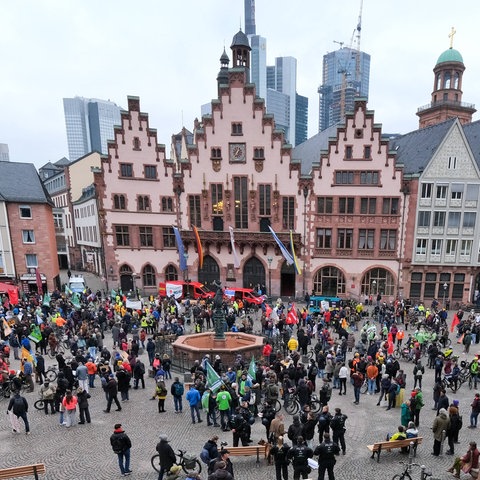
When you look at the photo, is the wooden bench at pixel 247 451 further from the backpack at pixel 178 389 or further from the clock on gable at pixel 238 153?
the clock on gable at pixel 238 153

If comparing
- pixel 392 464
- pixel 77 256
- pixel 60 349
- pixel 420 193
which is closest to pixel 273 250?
pixel 420 193

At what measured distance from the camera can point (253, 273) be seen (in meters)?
41.4

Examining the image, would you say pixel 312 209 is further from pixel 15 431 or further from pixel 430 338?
pixel 15 431

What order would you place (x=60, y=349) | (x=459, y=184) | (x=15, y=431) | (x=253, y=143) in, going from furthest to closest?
1. (x=253, y=143)
2. (x=459, y=184)
3. (x=60, y=349)
4. (x=15, y=431)

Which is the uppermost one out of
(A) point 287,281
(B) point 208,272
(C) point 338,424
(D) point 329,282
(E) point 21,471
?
(C) point 338,424

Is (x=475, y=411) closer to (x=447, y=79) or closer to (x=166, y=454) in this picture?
(x=166, y=454)

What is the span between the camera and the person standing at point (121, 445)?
435 inches

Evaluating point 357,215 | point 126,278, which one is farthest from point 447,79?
point 126,278

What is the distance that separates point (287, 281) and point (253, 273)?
426cm

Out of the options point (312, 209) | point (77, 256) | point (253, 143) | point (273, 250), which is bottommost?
point (77, 256)

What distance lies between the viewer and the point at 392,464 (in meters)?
12.6

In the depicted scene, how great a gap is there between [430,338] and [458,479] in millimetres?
14125

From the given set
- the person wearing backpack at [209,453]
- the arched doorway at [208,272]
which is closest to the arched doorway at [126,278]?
the arched doorway at [208,272]

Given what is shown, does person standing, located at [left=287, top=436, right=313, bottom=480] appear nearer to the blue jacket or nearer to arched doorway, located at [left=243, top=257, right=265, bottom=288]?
the blue jacket
